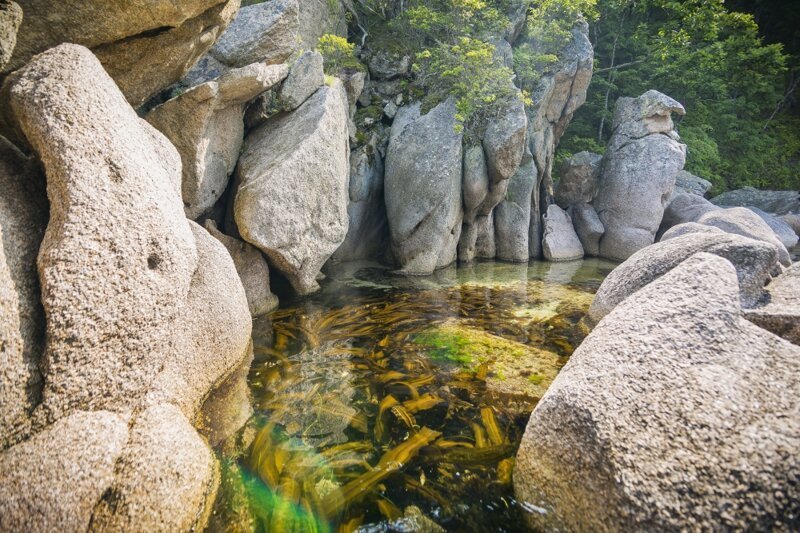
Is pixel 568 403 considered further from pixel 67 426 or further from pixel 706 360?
pixel 67 426

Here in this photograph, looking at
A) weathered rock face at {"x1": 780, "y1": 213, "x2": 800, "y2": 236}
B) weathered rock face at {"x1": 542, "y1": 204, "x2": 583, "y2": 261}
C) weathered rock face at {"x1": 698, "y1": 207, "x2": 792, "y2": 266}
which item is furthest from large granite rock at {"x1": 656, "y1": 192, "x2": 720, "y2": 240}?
weathered rock face at {"x1": 780, "y1": 213, "x2": 800, "y2": 236}

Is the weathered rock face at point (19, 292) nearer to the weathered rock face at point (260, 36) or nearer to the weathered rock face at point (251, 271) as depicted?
the weathered rock face at point (251, 271)

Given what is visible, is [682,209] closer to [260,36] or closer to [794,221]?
[794,221]

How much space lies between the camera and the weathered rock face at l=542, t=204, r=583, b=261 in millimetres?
14812

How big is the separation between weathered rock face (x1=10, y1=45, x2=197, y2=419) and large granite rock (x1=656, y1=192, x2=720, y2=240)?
57.9 ft

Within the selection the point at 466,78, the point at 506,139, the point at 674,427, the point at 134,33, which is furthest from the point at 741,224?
the point at 134,33

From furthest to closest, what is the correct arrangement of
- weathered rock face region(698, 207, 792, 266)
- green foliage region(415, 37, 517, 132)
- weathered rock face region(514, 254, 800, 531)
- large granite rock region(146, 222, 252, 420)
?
1. green foliage region(415, 37, 517, 132)
2. weathered rock face region(698, 207, 792, 266)
3. large granite rock region(146, 222, 252, 420)
4. weathered rock face region(514, 254, 800, 531)

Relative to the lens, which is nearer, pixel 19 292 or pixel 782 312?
pixel 19 292

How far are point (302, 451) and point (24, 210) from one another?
308 cm

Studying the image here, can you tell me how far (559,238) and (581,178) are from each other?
3.43 m

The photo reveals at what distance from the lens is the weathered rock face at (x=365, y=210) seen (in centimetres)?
1113

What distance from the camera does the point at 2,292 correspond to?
8.25 ft

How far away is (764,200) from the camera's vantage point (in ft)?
66.1

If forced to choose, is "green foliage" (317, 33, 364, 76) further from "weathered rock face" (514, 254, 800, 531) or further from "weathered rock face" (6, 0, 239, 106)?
"weathered rock face" (514, 254, 800, 531)
